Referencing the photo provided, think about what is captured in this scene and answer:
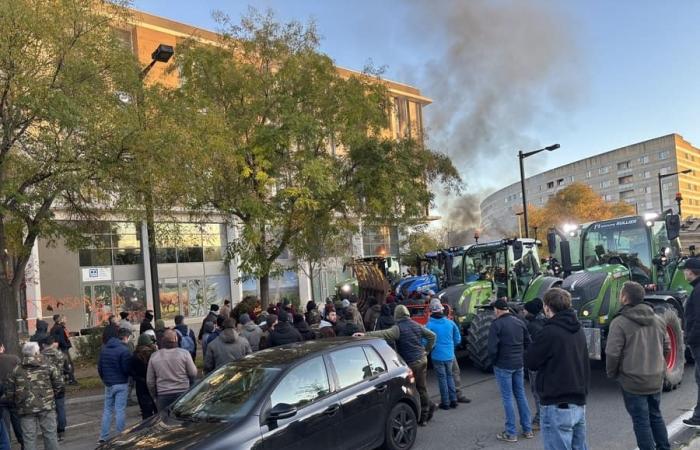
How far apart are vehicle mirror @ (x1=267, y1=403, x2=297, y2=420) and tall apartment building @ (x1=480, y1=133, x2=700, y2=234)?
294ft

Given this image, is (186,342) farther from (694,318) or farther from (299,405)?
(694,318)

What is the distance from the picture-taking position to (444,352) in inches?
311

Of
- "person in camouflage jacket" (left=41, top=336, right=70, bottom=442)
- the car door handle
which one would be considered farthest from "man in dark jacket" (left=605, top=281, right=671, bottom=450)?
"person in camouflage jacket" (left=41, top=336, right=70, bottom=442)

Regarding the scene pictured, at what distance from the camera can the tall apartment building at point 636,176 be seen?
318 ft

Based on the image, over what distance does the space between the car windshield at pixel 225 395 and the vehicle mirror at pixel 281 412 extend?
215 millimetres

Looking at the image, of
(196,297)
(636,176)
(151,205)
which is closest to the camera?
(151,205)

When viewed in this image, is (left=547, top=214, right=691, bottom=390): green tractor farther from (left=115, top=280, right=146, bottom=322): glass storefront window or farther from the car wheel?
(left=115, top=280, right=146, bottom=322): glass storefront window

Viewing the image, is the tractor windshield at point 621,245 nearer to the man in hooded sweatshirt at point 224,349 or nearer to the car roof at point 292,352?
the car roof at point 292,352

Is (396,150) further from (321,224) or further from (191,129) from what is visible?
(191,129)

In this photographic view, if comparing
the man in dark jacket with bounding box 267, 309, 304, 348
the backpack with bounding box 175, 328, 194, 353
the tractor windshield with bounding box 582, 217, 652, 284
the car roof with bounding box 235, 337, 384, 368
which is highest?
the tractor windshield with bounding box 582, 217, 652, 284

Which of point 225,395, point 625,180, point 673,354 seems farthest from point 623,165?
point 225,395

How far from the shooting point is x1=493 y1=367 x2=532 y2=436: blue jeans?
20.5 feet

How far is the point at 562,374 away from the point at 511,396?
2.20 metres

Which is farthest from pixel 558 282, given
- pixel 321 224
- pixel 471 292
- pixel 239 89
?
pixel 239 89
